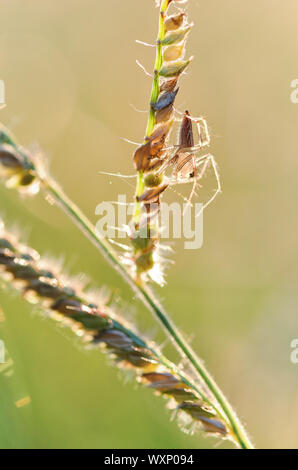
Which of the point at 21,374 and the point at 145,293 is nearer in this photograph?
the point at 145,293

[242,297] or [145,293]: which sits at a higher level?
[242,297]

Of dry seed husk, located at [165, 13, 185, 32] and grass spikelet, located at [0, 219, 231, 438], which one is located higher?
dry seed husk, located at [165, 13, 185, 32]

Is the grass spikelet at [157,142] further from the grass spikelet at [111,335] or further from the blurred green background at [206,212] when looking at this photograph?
the blurred green background at [206,212]

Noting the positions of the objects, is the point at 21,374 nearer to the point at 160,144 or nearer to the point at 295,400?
the point at 295,400

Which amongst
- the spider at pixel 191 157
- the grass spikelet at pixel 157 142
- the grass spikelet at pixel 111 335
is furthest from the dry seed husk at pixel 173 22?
the grass spikelet at pixel 111 335

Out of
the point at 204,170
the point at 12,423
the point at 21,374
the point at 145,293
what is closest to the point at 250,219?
the point at 21,374

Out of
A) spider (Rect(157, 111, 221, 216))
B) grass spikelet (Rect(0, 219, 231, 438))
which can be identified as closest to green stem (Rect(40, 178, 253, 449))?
grass spikelet (Rect(0, 219, 231, 438))

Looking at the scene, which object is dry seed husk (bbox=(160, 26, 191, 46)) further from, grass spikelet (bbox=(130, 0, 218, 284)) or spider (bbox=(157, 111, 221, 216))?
spider (bbox=(157, 111, 221, 216))
